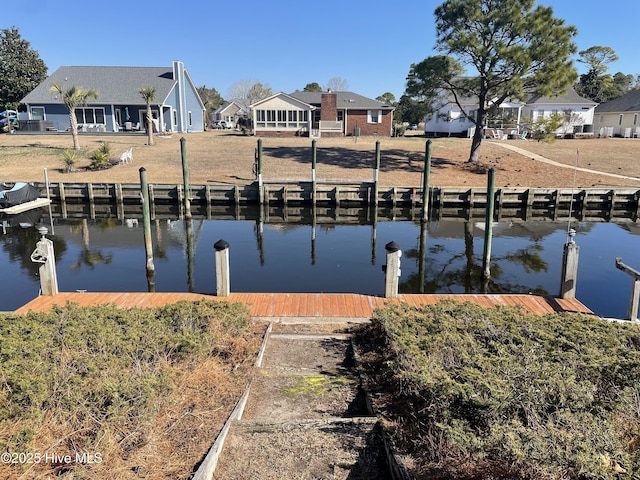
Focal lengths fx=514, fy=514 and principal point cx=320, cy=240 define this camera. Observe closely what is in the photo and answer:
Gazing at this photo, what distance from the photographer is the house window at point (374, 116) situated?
50.6 metres

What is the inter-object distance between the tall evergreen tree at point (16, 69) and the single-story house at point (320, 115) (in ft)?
90.8

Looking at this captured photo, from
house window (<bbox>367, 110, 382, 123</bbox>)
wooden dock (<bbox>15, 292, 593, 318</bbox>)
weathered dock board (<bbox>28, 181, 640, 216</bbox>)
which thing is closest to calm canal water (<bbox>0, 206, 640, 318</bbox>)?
weathered dock board (<bbox>28, 181, 640, 216</bbox>)

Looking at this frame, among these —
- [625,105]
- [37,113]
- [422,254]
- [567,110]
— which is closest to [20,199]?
[422,254]

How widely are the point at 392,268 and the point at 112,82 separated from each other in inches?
1853

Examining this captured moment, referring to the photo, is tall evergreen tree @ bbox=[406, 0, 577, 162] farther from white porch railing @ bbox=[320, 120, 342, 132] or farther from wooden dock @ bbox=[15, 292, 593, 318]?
wooden dock @ bbox=[15, 292, 593, 318]

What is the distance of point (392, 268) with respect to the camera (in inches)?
416

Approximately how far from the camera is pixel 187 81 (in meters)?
51.4

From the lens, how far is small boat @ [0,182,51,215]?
24531mm

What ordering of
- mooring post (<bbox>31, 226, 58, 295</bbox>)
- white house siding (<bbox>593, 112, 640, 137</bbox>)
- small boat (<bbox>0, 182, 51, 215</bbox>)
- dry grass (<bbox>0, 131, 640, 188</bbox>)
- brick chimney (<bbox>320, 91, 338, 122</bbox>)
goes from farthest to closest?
white house siding (<bbox>593, 112, 640, 137</bbox>) < brick chimney (<bbox>320, 91, 338, 122</bbox>) < dry grass (<bbox>0, 131, 640, 188</bbox>) < small boat (<bbox>0, 182, 51, 215</bbox>) < mooring post (<bbox>31, 226, 58, 295</bbox>)

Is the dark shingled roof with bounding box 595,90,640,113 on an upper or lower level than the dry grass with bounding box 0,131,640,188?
upper

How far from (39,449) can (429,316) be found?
18.1 ft

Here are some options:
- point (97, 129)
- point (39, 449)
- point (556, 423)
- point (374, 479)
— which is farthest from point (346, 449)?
point (97, 129)

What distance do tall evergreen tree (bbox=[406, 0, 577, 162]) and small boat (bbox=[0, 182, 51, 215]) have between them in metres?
22.4

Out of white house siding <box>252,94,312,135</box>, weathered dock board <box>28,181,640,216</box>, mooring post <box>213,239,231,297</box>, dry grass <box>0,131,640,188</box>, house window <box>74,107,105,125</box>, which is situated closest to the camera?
mooring post <box>213,239,231,297</box>
